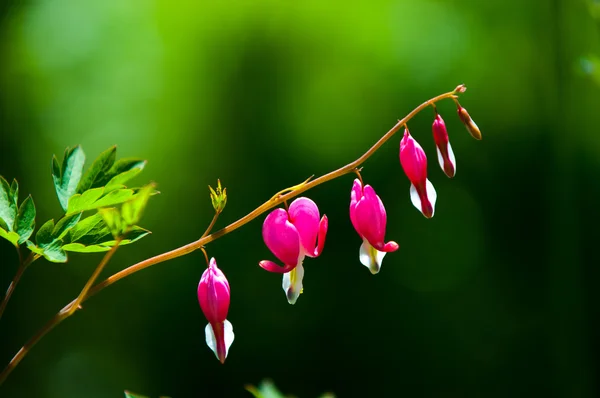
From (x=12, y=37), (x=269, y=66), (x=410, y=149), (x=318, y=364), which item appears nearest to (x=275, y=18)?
(x=269, y=66)

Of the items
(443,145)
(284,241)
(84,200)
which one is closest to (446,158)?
(443,145)

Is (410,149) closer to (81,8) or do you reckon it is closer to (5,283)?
(5,283)

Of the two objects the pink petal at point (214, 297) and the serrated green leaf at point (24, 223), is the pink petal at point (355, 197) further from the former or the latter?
the serrated green leaf at point (24, 223)

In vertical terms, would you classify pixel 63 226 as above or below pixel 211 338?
above

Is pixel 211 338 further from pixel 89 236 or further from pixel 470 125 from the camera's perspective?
pixel 470 125

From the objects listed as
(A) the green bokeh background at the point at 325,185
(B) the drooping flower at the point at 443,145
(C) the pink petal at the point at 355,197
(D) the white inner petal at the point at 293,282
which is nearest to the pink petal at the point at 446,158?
(B) the drooping flower at the point at 443,145

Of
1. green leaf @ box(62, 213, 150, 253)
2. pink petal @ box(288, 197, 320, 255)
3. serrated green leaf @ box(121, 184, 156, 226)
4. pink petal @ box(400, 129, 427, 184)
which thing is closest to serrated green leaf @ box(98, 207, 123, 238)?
serrated green leaf @ box(121, 184, 156, 226)

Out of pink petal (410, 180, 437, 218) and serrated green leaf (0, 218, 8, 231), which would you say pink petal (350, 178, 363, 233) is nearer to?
pink petal (410, 180, 437, 218)
